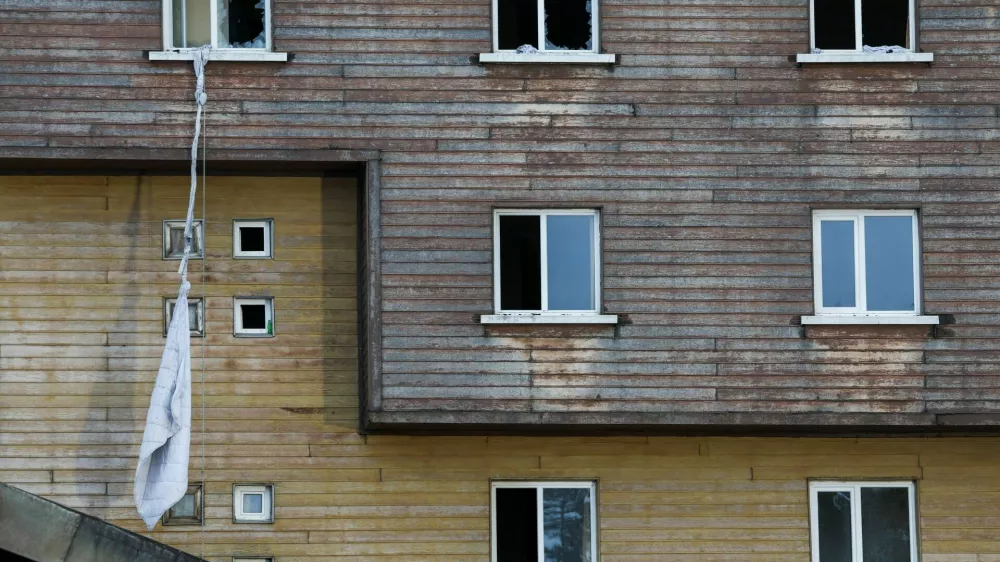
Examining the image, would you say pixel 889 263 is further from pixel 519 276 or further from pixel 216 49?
pixel 216 49

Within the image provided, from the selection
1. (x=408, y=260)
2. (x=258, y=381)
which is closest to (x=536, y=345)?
(x=408, y=260)

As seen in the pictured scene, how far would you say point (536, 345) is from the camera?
19953 mm

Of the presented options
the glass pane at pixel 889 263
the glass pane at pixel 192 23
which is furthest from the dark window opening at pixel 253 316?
the glass pane at pixel 889 263

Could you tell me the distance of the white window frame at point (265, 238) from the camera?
68.4 ft

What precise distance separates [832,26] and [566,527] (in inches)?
268

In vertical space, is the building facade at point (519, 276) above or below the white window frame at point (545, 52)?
below

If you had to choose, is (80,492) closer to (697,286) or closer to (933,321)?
(697,286)

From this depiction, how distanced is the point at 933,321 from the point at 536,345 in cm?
462

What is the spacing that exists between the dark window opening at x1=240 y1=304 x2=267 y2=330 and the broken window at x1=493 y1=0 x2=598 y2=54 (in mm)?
4413

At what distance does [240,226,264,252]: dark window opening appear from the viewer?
68.6 feet

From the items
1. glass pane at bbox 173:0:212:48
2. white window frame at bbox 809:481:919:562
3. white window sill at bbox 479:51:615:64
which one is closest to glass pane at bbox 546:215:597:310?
white window sill at bbox 479:51:615:64

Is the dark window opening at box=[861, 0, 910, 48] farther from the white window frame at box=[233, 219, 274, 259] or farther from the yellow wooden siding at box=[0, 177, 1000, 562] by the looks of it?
the white window frame at box=[233, 219, 274, 259]

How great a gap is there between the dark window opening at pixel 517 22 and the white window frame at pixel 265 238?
3.61m

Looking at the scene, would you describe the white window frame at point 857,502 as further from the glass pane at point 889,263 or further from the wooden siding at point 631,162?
the glass pane at point 889,263
